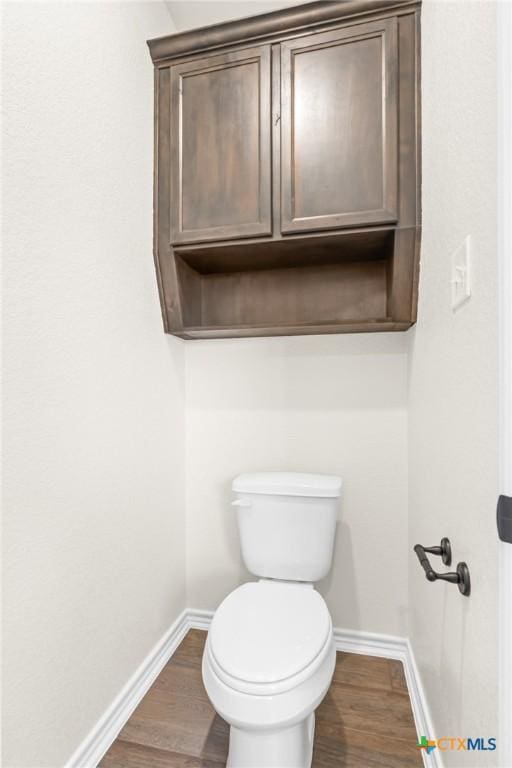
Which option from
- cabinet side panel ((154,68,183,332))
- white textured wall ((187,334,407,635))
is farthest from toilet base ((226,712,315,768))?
cabinet side panel ((154,68,183,332))

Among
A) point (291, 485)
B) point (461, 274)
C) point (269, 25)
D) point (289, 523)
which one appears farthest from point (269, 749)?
point (269, 25)

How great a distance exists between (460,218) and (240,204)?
0.85m

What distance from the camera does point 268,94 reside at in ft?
4.74

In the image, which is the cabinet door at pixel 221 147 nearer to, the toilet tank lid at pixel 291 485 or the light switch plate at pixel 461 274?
the light switch plate at pixel 461 274

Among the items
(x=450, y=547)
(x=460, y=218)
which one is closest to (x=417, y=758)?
(x=450, y=547)

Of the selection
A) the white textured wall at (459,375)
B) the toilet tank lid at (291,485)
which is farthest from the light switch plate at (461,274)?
the toilet tank lid at (291,485)

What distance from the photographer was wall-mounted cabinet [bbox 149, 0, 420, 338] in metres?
1.34

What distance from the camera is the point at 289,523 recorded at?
1464mm

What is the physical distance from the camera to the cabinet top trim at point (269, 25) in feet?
4.42

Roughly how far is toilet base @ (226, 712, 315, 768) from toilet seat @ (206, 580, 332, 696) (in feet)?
0.58

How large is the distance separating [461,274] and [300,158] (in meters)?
0.86

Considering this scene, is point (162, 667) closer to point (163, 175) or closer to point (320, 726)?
point (320, 726)

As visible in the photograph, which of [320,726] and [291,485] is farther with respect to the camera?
[291,485]

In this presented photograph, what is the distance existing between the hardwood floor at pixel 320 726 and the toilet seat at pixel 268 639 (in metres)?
0.39
